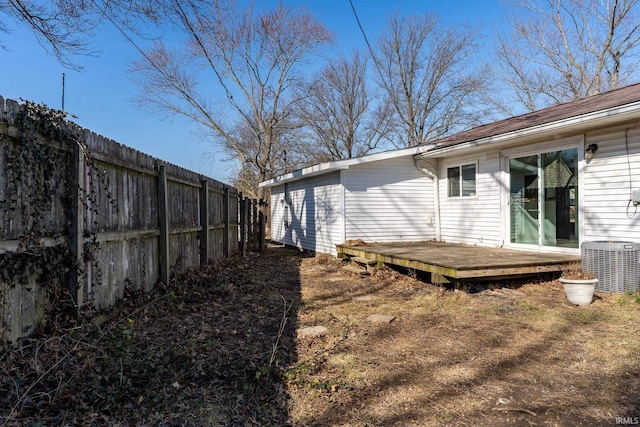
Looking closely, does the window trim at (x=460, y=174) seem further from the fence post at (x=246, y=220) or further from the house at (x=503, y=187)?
the fence post at (x=246, y=220)

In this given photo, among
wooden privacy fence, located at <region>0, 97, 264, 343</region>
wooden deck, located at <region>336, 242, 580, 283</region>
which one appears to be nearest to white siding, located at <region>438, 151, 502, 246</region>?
wooden deck, located at <region>336, 242, 580, 283</region>

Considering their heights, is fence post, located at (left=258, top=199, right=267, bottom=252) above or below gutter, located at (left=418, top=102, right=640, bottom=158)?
below

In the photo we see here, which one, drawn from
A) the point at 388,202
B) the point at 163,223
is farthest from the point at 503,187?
the point at 163,223

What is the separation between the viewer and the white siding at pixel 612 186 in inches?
235

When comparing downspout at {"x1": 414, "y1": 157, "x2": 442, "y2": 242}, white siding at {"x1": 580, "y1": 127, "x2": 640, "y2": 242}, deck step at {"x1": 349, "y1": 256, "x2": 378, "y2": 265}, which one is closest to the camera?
white siding at {"x1": 580, "y1": 127, "x2": 640, "y2": 242}

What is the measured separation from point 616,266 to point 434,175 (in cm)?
554

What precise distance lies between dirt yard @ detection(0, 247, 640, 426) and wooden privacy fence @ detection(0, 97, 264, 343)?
0.92ft

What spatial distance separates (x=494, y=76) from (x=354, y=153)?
31.1 feet

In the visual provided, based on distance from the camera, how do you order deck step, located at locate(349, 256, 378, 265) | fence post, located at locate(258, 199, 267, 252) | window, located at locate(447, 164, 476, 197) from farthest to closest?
fence post, located at locate(258, 199, 267, 252), window, located at locate(447, 164, 476, 197), deck step, located at locate(349, 256, 378, 265)

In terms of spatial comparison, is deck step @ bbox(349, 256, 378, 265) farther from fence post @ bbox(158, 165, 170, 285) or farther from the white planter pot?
fence post @ bbox(158, 165, 170, 285)

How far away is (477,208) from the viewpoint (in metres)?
9.23

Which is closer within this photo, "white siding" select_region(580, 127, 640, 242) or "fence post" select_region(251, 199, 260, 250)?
"white siding" select_region(580, 127, 640, 242)

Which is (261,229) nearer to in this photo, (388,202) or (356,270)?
(388,202)

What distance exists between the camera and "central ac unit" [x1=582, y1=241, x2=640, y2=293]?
17.8 ft
